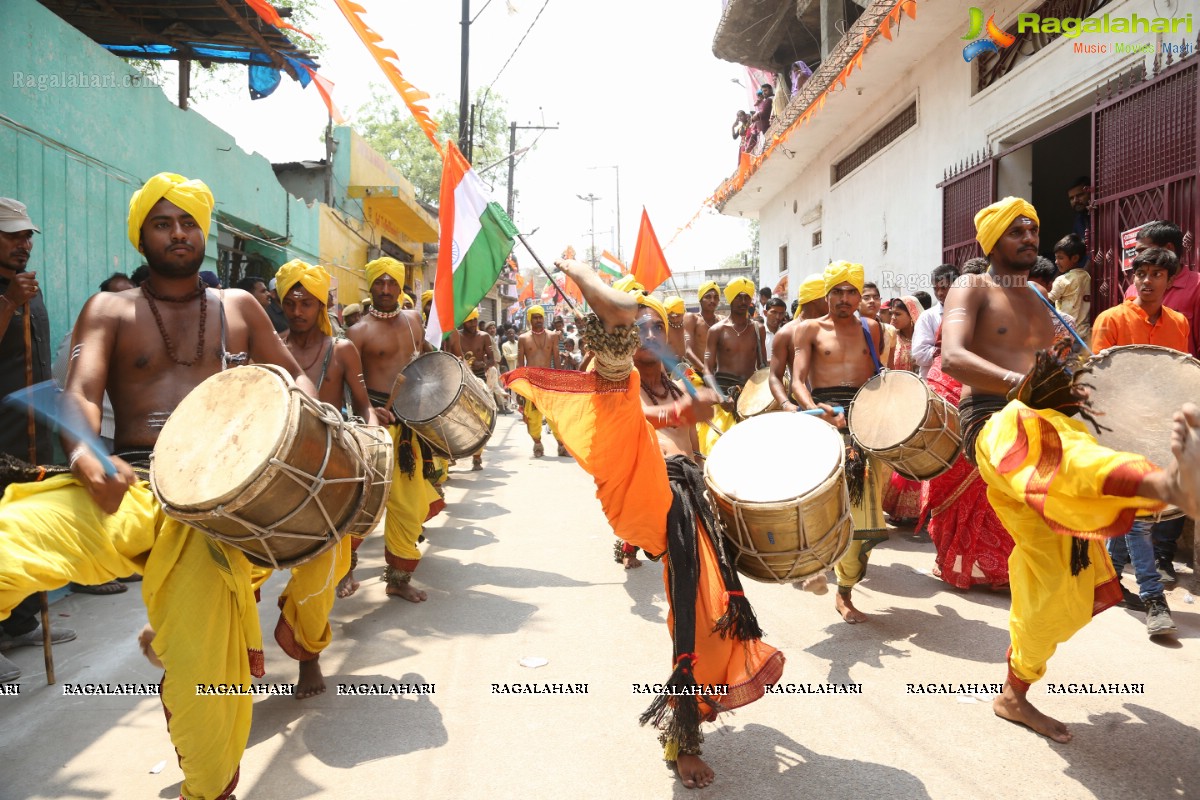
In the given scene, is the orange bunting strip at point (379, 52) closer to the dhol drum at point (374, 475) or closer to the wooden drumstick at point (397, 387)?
the wooden drumstick at point (397, 387)

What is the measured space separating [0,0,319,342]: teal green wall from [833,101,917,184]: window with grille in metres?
9.87

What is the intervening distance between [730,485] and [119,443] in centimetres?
227

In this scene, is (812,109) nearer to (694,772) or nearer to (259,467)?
(694,772)

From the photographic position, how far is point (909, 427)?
163 inches

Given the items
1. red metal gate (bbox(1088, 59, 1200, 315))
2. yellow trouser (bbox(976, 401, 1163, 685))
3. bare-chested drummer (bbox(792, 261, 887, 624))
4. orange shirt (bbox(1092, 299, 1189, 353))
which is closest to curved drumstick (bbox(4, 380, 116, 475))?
yellow trouser (bbox(976, 401, 1163, 685))

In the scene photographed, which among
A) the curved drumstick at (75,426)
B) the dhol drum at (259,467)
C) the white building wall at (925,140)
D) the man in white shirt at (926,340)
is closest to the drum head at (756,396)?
the man in white shirt at (926,340)

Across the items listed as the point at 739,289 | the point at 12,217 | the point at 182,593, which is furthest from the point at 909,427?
the point at 12,217

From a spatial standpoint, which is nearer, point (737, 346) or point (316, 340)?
point (316, 340)

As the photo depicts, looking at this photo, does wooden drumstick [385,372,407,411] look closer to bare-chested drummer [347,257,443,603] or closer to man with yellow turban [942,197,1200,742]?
bare-chested drummer [347,257,443,603]

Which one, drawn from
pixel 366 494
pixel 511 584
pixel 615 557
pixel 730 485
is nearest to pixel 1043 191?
pixel 615 557

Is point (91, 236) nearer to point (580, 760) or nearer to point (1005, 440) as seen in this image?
point (580, 760)

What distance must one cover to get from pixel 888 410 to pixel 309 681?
3291 millimetres

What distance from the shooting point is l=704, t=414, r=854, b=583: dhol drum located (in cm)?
284

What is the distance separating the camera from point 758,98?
18.9 m
